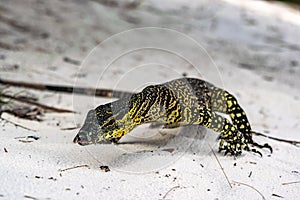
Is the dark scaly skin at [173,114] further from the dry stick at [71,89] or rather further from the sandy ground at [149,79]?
the dry stick at [71,89]

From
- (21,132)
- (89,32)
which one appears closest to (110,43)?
(89,32)

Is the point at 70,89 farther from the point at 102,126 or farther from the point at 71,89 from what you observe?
the point at 102,126

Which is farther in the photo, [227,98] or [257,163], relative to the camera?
[227,98]

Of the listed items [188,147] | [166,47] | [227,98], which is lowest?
[166,47]

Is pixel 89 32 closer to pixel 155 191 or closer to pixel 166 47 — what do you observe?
pixel 166 47

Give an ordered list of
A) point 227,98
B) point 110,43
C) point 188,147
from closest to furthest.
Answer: point 188,147
point 227,98
point 110,43

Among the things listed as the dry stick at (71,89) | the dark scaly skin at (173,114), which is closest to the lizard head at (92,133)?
the dark scaly skin at (173,114)
